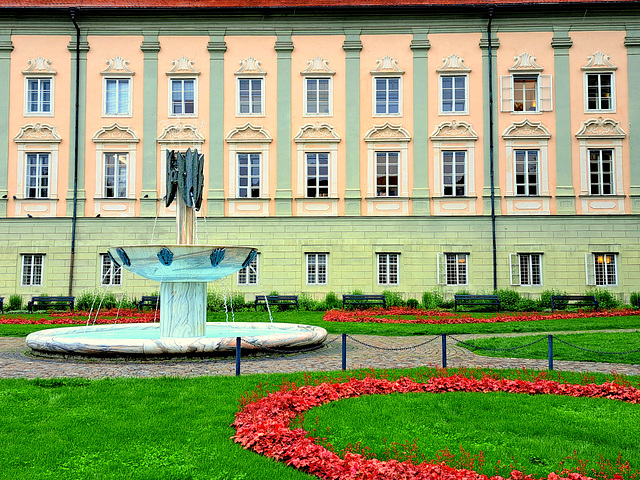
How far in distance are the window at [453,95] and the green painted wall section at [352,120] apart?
388 cm

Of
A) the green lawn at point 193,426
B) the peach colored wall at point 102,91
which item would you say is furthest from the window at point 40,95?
the green lawn at point 193,426

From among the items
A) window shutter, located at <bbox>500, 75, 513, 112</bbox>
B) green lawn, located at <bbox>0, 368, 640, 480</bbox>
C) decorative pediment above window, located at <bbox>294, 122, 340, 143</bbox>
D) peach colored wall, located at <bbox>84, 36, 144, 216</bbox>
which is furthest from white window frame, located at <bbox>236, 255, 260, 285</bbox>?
green lawn, located at <bbox>0, 368, 640, 480</bbox>

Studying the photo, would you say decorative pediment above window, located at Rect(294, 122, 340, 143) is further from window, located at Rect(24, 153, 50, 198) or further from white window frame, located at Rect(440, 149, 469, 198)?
window, located at Rect(24, 153, 50, 198)

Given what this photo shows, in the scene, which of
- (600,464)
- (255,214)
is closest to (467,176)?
(255,214)

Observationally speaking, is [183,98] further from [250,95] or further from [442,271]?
[442,271]

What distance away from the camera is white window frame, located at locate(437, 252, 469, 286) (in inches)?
1053

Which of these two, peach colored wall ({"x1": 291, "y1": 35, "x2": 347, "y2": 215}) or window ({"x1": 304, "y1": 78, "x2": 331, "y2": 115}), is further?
window ({"x1": 304, "y1": 78, "x2": 331, "y2": 115})

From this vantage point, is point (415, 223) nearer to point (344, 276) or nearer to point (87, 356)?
point (344, 276)

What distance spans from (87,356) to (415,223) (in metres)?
17.7

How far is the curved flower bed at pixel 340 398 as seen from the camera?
523cm

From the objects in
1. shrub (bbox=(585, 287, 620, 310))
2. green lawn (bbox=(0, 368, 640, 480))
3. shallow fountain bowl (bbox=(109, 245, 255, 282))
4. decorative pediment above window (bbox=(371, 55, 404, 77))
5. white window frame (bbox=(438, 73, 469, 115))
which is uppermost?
decorative pediment above window (bbox=(371, 55, 404, 77))

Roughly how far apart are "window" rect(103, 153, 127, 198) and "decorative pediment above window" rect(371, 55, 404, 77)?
12.1m

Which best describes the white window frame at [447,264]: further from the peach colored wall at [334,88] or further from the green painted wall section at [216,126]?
the green painted wall section at [216,126]

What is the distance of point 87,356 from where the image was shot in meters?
11.9
